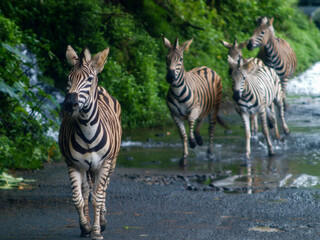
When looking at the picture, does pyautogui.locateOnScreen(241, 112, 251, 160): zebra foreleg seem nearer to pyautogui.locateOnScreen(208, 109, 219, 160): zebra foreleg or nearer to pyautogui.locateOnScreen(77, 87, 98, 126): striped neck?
pyautogui.locateOnScreen(208, 109, 219, 160): zebra foreleg

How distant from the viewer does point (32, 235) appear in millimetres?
6410

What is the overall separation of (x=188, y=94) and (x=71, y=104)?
18.9 ft

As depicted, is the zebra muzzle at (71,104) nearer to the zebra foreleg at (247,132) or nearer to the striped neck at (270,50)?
the zebra foreleg at (247,132)

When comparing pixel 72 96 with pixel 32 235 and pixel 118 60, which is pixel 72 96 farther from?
pixel 118 60

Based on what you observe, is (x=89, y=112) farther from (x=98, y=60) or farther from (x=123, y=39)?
(x=123, y=39)

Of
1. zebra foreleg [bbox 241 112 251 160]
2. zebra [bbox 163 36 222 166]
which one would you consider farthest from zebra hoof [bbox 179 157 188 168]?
zebra foreleg [bbox 241 112 251 160]

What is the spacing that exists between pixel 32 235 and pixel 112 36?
34.0 ft

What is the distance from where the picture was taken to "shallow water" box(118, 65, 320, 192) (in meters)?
9.35

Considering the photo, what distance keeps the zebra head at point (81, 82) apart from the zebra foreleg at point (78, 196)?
0.72 m

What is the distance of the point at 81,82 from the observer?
231 inches

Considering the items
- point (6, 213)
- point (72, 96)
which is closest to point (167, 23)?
point (6, 213)

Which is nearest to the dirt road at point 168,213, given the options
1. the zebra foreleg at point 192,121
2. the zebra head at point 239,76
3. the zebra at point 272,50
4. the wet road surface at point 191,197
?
the wet road surface at point 191,197

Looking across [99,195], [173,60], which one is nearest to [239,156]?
[173,60]

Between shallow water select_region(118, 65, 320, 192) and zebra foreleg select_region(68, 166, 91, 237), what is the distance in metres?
3.13
